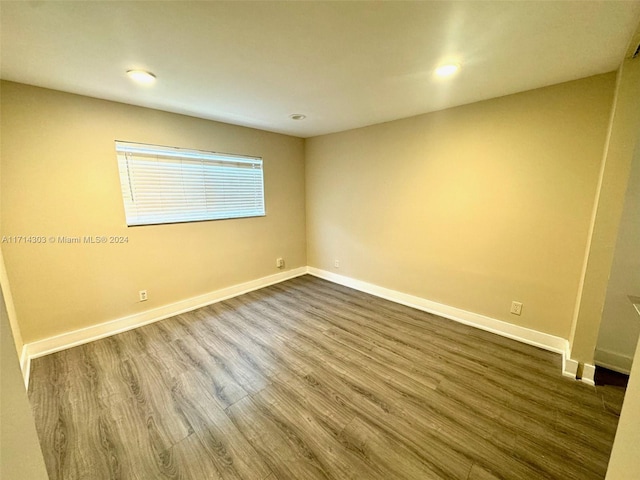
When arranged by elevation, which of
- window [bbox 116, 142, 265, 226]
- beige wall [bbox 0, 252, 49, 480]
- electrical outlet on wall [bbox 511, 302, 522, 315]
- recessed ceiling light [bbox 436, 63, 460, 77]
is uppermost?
recessed ceiling light [bbox 436, 63, 460, 77]

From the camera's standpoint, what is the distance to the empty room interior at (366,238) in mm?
1313

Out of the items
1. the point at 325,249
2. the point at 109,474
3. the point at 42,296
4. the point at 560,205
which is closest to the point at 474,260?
the point at 560,205

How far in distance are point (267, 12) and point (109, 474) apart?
2483mm

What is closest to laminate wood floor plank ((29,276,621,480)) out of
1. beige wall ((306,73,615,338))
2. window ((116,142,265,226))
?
beige wall ((306,73,615,338))

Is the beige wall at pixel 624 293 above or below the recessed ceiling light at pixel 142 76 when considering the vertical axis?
below

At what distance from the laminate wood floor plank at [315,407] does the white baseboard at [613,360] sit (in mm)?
309

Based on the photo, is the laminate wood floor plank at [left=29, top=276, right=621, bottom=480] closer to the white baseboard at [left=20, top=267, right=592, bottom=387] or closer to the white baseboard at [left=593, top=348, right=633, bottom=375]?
the white baseboard at [left=20, top=267, right=592, bottom=387]

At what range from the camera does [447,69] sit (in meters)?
1.77

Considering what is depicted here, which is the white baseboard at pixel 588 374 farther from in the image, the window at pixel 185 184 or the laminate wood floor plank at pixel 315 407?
the window at pixel 185 184

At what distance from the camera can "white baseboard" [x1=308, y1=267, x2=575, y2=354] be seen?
2281mm

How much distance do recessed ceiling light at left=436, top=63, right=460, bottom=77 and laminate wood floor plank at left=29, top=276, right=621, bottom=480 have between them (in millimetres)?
2307

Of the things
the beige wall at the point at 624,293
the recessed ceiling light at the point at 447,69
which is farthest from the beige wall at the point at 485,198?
the recessed ceiling light at the point at 447,69

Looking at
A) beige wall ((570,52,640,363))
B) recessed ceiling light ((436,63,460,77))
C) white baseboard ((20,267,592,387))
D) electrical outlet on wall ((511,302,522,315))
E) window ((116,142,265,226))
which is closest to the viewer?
beige wall ((570,52,640,363))

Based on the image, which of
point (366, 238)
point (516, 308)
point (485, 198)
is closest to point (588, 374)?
point (516, 308)
